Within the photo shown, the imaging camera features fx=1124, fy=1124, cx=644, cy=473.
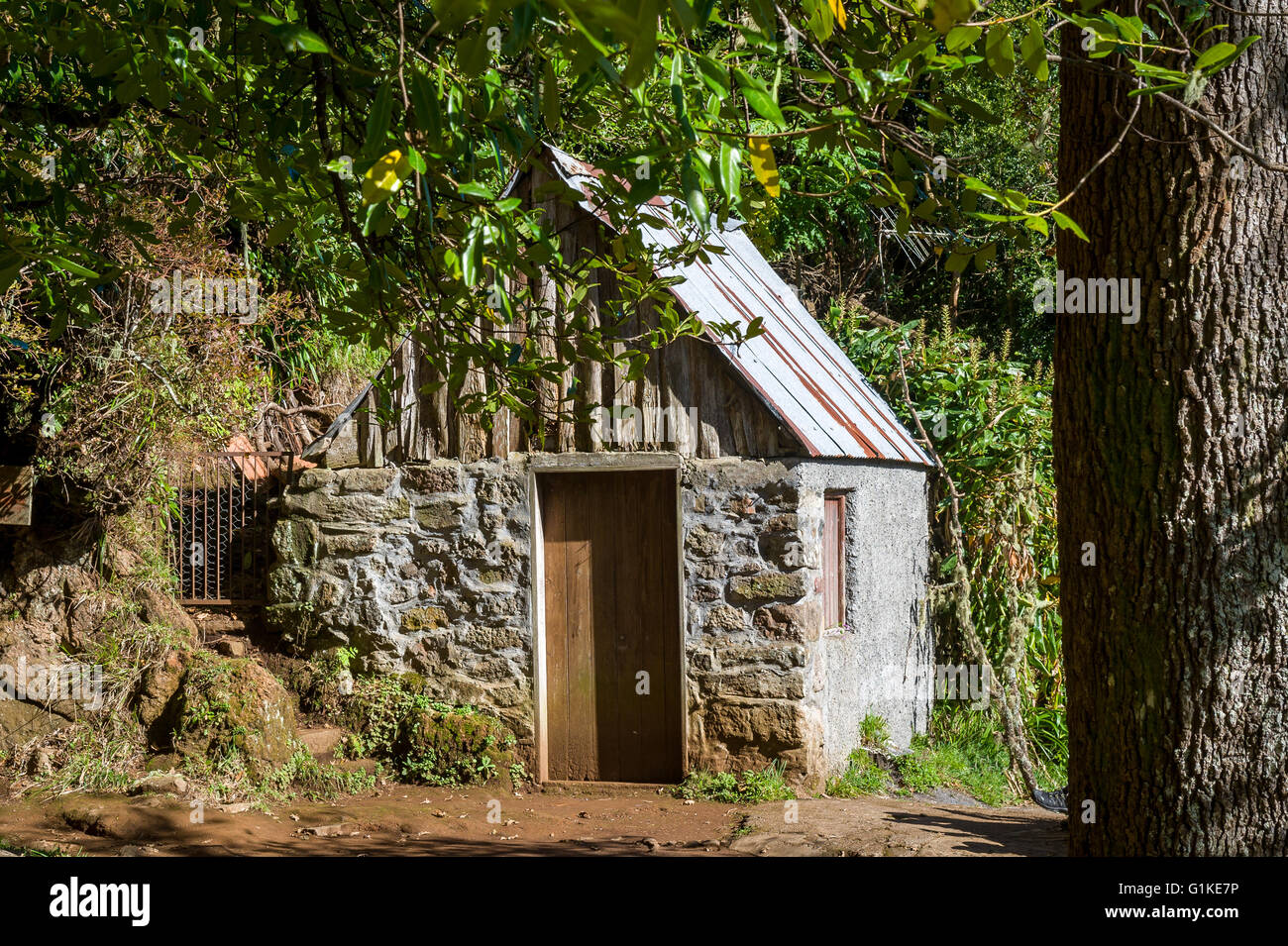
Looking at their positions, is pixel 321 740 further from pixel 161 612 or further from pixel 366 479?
pixel 366 479

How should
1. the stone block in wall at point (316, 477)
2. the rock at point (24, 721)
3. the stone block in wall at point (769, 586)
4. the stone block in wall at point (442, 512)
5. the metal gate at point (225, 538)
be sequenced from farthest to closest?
the metal gate at point (225, 538) → the stone block in wall at point (316, 477) → the stone block in wall at point (442, 512) → the rock at point (24, 721) → the stone block in wall at point (769, 586)

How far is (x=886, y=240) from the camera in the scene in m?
16.8

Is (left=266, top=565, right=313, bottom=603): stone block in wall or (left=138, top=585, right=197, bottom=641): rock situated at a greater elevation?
(left=266, top=565, right=313, bottom=603): stone block in wall

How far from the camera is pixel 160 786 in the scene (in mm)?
6996

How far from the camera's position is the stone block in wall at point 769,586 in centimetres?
738

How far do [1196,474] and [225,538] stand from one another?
787cm

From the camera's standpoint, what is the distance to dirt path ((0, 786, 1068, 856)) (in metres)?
6.23

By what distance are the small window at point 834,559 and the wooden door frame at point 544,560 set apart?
113 centimetres

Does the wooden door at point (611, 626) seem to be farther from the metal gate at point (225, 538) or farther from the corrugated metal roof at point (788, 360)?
the metal gate at point (225, 538)

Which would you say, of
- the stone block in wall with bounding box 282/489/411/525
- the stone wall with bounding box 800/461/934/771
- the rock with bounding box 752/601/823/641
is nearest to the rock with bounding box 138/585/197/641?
the stone block in wall with bounding box 282/489/411/525

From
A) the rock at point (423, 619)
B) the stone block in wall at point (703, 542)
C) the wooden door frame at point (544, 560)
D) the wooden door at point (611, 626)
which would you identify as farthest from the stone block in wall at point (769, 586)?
the rock at point (423, 619)

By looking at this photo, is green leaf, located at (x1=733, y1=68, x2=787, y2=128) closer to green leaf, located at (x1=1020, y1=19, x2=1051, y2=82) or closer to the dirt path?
green leaf, located at (x1=1020, y1=19, x2=1051, y2=82)
